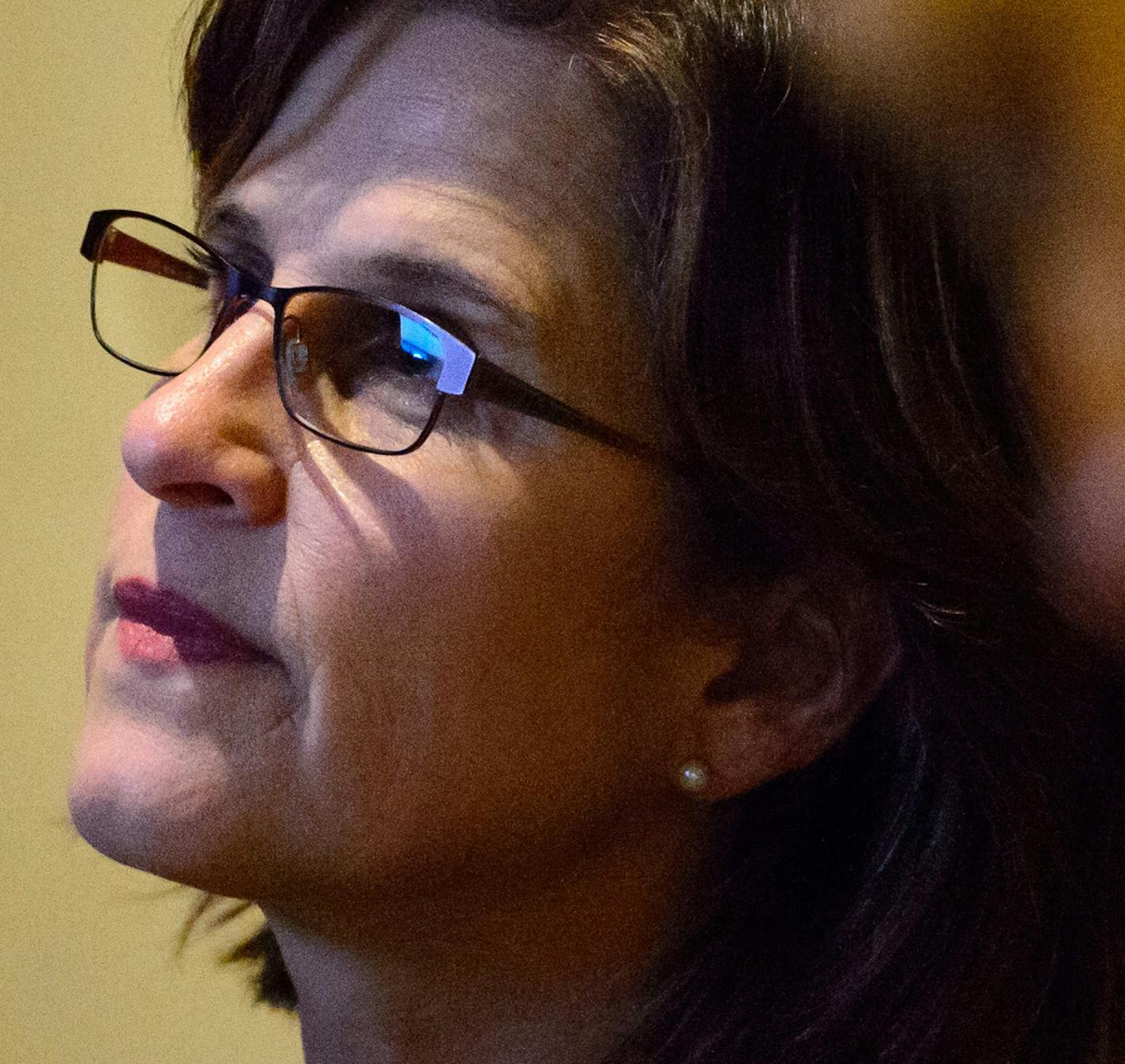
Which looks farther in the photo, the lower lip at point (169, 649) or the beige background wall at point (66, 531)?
the beige background wall at point (66, 531)

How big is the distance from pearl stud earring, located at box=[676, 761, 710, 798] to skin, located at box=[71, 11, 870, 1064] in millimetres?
28

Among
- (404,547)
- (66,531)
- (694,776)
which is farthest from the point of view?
(66,531)

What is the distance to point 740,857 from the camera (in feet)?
2.68

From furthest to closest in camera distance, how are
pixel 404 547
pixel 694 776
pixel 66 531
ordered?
pixel 66 531 → pixel 694 776 → pixel 404 547

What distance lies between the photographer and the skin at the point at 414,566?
2.10 ft

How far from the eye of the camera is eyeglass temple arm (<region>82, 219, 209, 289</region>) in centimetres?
83

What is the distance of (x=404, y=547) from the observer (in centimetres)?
64

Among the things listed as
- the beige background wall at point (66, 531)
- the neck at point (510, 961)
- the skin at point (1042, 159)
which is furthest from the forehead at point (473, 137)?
the beige background wall at point (66, 531)

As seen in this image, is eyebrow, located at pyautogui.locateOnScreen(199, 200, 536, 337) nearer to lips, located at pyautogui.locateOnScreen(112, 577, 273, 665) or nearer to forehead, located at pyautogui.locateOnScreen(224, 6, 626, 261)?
forehead, located at pyautogui.locateOnScreen(224, 6, 626, 261)

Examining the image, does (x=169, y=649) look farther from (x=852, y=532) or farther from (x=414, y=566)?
(x=852, y=532)

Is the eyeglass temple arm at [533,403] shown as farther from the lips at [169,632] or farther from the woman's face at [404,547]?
the lips at [169,632]

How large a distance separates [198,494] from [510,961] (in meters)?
0.35

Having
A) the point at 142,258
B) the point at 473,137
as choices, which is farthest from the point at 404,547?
the point at 142,258

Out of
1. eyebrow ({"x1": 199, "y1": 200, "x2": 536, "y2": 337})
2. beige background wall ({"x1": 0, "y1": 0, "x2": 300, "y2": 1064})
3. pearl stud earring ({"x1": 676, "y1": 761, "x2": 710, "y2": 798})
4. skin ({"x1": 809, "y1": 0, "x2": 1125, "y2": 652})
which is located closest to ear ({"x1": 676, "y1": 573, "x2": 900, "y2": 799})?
pearl stud earring ({"x1": 676, "y1": 761, "x2": 710, "y2": 798})
